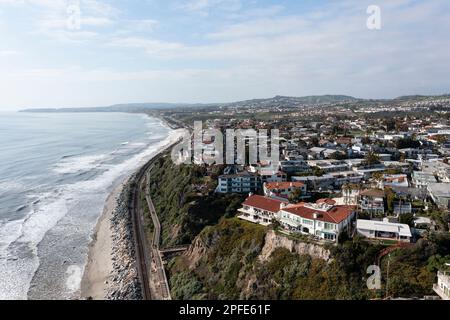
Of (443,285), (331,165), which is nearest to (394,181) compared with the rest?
(331,165)

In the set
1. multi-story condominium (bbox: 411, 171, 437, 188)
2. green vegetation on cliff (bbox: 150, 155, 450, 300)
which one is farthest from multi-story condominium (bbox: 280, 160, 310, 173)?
multi-story condominium (bbox: 411, 171, 437, 188)

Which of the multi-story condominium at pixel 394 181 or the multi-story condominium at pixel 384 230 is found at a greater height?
the multi-story condominium at pixel 394 181

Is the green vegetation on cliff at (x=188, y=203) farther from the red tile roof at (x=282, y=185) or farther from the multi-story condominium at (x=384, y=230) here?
the multi-story condominium at (x=384, y=230)

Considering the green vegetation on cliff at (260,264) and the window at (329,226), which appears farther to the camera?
the window at (329,226)

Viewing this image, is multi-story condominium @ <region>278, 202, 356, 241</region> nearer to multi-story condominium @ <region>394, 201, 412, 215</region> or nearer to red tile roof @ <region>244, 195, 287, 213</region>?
red tile roof @ <region>244, 195, 287, 213</region>

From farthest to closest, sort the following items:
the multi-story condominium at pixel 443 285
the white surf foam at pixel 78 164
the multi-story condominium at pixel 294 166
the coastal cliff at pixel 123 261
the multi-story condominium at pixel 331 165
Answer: the white surf foam at pixel 78 164
the multi-story condominium at pixel 294 166
the multi-story condominium at pixel 331 165
the coastal cliff at pixel 123 261
the multi-story condominium at pixel 443 285

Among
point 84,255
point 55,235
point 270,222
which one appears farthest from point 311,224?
point 55,235

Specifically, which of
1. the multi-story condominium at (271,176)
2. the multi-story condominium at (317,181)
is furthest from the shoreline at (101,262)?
the multi-story condominium at (317,181)
